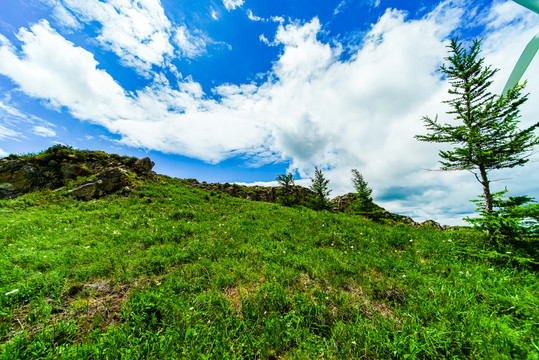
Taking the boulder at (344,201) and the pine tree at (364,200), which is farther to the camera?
the boulder at (344,201)

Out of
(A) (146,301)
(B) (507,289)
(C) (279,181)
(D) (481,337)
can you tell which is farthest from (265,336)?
(C) (279,181)

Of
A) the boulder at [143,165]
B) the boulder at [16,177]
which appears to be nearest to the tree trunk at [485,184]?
the boulder at [143,165]

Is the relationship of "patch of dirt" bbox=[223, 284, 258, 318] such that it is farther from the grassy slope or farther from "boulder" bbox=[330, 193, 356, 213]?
"boulder" bbox=[330, 193, 356, 213]

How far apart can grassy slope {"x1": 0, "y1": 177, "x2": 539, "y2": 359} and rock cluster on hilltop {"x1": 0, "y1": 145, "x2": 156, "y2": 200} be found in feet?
30.4

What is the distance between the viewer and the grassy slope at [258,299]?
9.21ft

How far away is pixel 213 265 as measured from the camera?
17.9 feet

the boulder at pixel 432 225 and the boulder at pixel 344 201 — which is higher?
the boulder at pixel 344 201

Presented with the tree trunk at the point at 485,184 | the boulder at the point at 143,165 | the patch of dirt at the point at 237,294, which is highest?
the boulder at the point at 143,165

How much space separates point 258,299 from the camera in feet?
13.1

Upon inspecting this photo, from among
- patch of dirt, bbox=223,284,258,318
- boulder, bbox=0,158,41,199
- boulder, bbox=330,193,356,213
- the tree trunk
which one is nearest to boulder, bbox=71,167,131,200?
boulder, bbox=0,158,41,199

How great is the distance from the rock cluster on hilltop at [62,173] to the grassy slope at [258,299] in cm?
926

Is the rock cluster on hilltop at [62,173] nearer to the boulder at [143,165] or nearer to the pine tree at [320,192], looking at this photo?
the boulder at [143,165]

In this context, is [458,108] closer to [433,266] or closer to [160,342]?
[433,266]

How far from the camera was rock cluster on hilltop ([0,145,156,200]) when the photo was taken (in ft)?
52.1
